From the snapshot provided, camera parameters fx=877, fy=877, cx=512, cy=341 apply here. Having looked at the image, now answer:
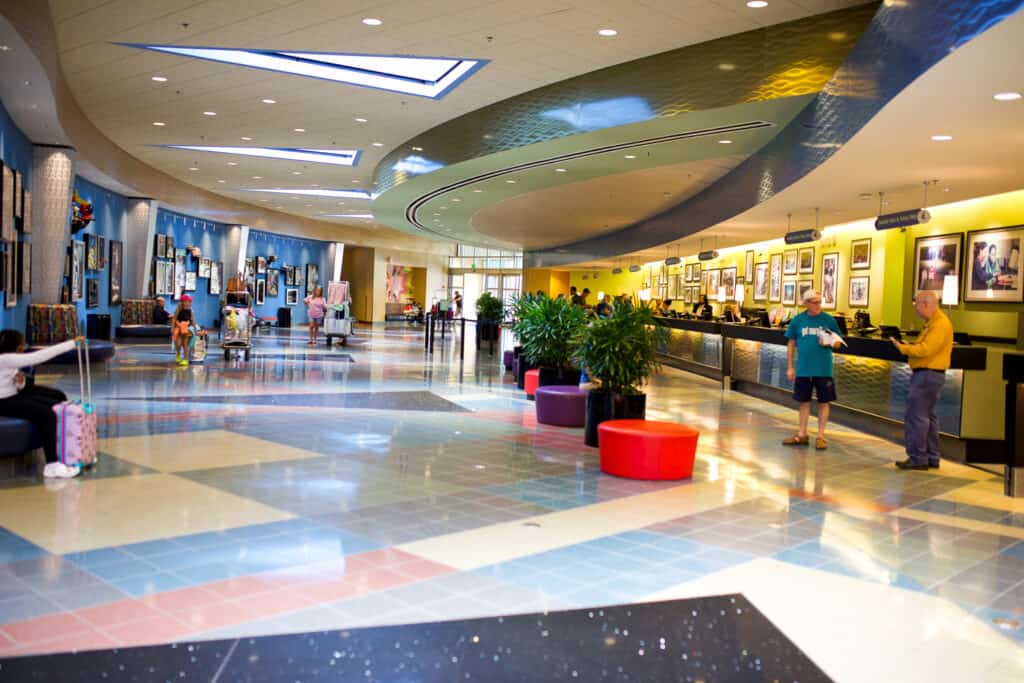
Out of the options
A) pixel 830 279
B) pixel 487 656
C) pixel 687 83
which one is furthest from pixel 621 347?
pixel 830 279

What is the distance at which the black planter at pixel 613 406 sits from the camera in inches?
318

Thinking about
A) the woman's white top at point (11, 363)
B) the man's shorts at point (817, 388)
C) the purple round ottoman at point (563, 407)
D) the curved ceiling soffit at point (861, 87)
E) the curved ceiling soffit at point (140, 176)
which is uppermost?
the curved ceiling soffit at point (140, 176)

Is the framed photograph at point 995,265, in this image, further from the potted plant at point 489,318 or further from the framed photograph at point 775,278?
the potted plant at point 489,318

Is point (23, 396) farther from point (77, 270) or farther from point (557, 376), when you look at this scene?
point (77, 270)

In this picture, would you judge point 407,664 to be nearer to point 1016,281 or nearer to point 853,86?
point 853,86

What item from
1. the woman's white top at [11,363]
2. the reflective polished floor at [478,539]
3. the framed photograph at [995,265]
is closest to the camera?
the reflective polished floor at [478,539]

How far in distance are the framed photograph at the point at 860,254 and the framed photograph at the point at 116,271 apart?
1542 centimetres

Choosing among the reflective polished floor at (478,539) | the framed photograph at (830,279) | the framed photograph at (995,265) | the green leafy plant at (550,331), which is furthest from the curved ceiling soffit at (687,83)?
the framed photograph at (830,279)

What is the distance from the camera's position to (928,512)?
6.14 m

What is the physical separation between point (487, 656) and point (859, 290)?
13.3 metres

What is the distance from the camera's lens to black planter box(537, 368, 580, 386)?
1092 cm

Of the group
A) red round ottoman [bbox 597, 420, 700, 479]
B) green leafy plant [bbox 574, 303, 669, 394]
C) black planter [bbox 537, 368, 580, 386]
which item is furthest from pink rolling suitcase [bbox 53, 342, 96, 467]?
black planter [bbox 537, 368, 580, 386]

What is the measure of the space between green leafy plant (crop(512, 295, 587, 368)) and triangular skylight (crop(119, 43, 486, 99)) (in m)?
2.99

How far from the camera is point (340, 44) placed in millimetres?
8867
